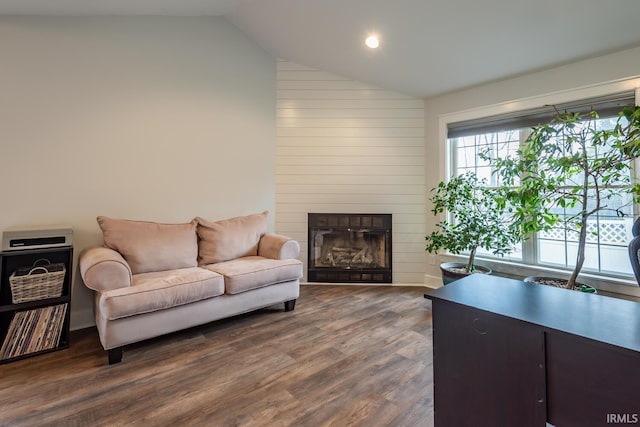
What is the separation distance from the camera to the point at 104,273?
2.13 meters

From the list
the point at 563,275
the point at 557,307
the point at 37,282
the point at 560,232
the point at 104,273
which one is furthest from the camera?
the point at 560,232

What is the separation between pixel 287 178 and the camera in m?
4.11

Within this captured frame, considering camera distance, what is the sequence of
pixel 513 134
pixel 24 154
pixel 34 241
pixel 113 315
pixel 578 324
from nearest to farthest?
1. pixel 578 324
2. pixel 113 315
3. pixel 34 241
4. pixel 24 154
5. pixel 513 134

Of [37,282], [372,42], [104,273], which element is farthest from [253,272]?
[372,42]

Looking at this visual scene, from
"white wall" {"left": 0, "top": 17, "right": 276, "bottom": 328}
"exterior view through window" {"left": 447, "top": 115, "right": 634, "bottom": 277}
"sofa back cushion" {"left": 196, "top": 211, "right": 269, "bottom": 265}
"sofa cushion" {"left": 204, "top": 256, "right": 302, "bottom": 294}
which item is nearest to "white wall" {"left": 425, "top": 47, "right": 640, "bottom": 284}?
"exterior view through window" {"left": 447, "top": 115, "right": 634, "bottom": 277}

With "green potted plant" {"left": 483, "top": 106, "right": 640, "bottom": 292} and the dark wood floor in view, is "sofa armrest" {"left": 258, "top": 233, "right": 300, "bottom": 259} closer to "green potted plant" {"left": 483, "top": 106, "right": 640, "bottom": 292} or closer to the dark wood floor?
the dark wood floor

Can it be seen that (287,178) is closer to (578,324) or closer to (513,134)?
(513,134)

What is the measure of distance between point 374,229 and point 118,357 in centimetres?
298

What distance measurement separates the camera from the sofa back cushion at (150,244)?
8.54 ft

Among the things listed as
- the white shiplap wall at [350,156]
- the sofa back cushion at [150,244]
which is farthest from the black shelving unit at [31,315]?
the white shiplap wall at [350,156]

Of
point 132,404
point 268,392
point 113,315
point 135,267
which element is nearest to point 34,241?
point 135,267

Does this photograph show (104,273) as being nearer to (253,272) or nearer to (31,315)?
(31,315)

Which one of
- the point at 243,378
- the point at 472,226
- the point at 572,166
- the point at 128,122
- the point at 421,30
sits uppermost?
the point at 421,30
